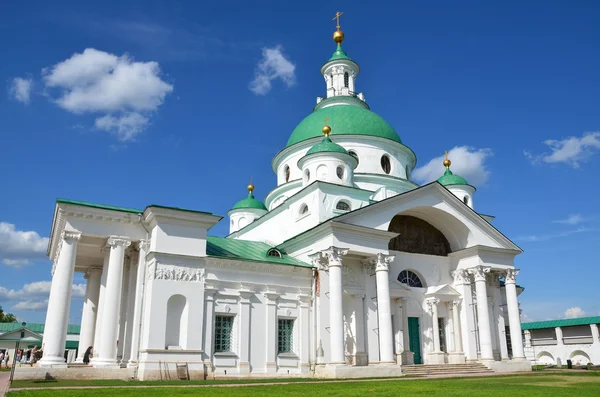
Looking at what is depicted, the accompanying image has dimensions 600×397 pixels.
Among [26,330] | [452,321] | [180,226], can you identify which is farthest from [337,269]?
[26,330]

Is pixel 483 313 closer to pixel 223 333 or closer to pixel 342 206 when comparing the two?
pixel 342 206

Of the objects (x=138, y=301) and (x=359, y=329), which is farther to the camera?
(x=359, y=329)

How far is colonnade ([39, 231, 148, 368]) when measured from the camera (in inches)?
797

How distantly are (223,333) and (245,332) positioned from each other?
0.97m

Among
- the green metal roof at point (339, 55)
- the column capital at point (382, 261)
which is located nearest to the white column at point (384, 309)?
the column capital at point (382, 261)

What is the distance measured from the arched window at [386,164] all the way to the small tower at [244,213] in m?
10.4

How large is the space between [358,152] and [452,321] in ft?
38.0

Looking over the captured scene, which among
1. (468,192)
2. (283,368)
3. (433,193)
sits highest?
(468,192)

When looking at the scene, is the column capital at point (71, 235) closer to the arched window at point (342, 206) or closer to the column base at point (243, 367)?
the column base at point (243, 367)

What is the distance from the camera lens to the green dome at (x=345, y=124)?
111 ft

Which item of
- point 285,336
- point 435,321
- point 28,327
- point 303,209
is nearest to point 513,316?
point 435,321

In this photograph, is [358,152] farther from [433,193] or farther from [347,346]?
[347,346]

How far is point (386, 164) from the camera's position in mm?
34094

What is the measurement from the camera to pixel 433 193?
2828cm
